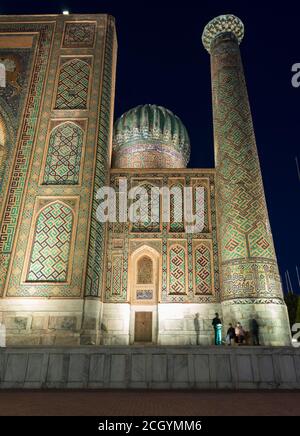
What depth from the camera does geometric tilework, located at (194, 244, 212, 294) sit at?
6.46 metres

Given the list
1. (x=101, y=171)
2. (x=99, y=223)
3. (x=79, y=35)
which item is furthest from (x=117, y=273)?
(x=79, y=35)

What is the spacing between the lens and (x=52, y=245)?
19.8 ft

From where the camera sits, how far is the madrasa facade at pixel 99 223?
571cm

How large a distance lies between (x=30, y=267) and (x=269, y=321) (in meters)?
4.19

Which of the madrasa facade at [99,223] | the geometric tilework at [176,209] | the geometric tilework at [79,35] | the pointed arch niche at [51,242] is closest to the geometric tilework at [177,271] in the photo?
the madrasa facade at [99,223]

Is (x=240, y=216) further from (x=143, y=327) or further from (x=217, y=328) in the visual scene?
(x=143, y=327)

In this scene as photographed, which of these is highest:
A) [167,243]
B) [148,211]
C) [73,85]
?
[73,85]

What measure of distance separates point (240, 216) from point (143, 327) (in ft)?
9.34

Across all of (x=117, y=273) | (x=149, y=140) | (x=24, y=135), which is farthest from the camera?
(x=149, y=140)

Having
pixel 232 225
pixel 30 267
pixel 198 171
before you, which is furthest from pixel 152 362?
pixel 198 171

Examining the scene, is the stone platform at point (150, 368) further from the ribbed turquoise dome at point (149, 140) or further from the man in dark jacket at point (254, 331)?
the ribbed turquoise dome at point (149, 140)
